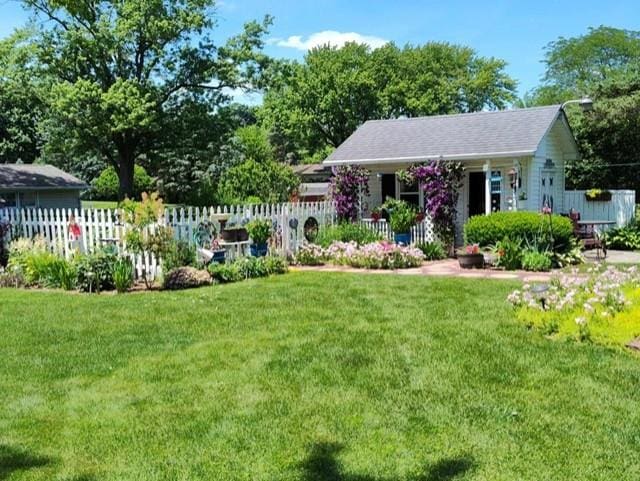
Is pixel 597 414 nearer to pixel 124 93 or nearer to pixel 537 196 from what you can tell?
pixel 537 196

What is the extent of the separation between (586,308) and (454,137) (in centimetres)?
1051

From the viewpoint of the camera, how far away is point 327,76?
1478 inches

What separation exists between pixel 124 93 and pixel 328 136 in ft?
57.3

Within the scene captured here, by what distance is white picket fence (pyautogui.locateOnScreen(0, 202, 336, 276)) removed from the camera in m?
10.7

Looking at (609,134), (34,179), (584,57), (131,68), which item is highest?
(584,57)

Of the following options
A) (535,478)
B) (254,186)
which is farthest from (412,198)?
(535,478)

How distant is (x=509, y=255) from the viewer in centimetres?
1155

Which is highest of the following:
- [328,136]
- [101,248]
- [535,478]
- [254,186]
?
[328,136]

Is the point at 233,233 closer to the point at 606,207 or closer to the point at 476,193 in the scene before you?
the point at 476,193

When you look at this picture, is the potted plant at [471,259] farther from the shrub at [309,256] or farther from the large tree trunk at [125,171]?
the large tree trunk at [125,171]

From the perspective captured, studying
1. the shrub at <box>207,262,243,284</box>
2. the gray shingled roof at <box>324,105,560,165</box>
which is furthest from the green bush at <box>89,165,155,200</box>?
the shrub at <box>207,262,243,284</box>

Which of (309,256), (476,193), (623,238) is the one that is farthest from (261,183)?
(623,238)

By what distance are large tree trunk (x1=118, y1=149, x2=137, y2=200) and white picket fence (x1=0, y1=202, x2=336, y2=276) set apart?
626 inches

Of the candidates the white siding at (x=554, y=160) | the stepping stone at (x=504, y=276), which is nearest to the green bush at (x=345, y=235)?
the stepping stone at (x=504, y=276)
